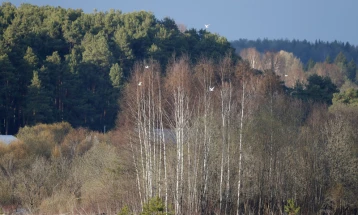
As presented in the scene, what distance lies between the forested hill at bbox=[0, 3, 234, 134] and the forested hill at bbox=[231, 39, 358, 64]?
86598mm

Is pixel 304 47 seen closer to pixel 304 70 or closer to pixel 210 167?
pixel 304 70

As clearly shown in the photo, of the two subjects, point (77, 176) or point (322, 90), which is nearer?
point (77, 176)

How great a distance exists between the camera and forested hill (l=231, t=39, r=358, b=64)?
14246cm

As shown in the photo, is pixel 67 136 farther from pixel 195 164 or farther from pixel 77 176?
pixel 195 164

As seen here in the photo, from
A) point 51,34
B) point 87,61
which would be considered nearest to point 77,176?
point 87,61

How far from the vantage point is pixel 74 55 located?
4816 cm

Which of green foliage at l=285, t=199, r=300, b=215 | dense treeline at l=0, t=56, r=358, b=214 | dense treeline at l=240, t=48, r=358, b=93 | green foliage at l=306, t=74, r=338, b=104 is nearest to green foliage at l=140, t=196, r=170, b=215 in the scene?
green foliage at l=285, t=199, r=300, b=215

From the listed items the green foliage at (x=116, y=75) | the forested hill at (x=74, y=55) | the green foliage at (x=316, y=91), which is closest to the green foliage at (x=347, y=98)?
Result: the green foliage at (x=316, y=91)

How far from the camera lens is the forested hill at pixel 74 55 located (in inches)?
1682

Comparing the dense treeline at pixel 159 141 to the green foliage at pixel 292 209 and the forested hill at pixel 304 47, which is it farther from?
the forested hill at pixel 304 47

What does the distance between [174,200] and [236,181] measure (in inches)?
158

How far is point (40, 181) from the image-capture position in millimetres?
28078

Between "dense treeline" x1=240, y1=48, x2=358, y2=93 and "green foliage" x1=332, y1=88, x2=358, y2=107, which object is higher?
"green foliage" x1=332, y1=88, x2=358, y2=107

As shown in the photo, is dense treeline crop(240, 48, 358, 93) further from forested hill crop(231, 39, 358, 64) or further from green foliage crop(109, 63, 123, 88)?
forested hill crop(231, 39, 358, 64)
